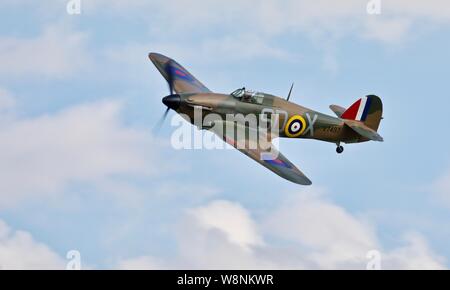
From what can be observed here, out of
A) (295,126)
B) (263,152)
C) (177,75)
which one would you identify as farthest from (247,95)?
(177,75)

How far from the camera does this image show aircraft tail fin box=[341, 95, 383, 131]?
2898 cm

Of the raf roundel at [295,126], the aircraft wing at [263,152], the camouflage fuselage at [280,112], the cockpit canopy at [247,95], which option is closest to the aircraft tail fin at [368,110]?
the camouflage fuselage at [280,112]

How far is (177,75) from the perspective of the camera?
104 feet

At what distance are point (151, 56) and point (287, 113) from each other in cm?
811

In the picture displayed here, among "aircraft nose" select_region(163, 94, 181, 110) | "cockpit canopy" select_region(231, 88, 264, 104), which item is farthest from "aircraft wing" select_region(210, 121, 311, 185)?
"aircraft nose" select_region(163, 94, 181, 110)

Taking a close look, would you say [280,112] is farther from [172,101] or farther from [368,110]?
[172,101]

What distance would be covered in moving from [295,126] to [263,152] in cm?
317

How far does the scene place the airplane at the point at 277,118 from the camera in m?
25.9

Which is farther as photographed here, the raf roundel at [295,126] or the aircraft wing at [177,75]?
the aircraft wing at [177,75]

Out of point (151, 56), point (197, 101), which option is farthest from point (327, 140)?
point (151, 56)

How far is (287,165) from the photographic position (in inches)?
974

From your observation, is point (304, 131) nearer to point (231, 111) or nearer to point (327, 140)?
point (327, 140)

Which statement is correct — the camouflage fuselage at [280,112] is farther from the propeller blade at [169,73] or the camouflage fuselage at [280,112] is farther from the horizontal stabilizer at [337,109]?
the propeller blade at [169,73]

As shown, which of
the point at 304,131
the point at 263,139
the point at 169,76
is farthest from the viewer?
the point at 169,76
